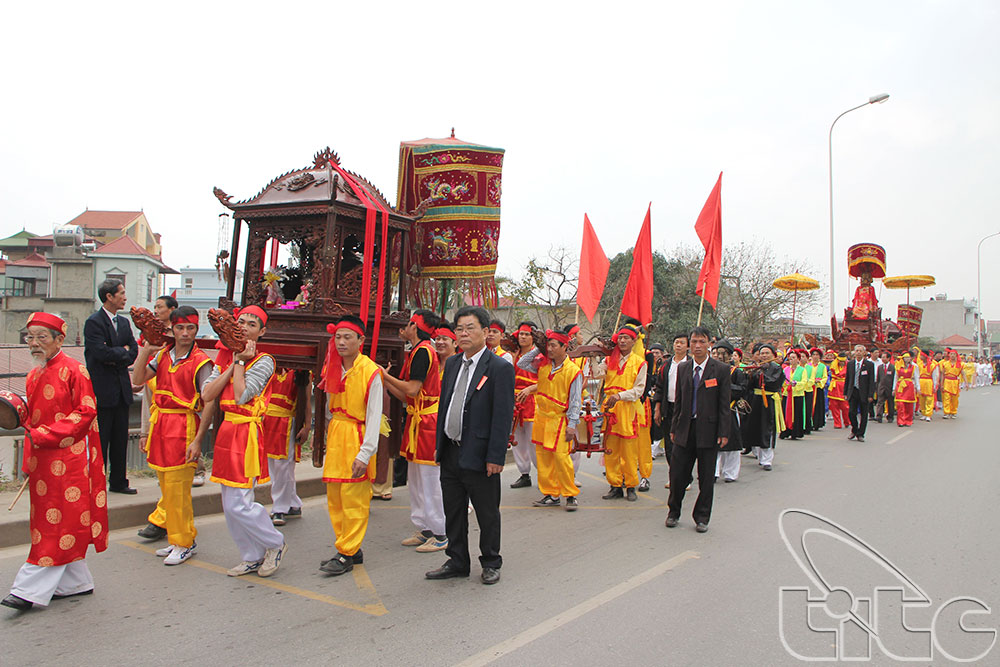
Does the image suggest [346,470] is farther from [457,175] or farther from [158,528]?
[457,175]

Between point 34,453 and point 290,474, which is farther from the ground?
point 34,453

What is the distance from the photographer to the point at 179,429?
16.0 ft

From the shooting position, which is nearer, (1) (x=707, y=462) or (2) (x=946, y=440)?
(1) (x=707, y=462)

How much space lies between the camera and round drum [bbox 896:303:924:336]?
27.4 meters

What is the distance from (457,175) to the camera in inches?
276

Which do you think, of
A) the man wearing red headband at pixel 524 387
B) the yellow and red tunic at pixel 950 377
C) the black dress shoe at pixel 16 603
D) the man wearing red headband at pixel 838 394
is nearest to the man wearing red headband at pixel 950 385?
the yellow and red tunic at pixel 950 377

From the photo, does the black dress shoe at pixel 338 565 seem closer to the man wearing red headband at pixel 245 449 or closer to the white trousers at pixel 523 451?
the man wearing red headband at pixel 245 449

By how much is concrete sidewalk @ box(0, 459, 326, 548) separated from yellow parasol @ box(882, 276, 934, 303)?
81.6 feet

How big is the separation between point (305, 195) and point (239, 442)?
7.32 ft

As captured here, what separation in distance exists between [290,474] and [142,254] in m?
31.8

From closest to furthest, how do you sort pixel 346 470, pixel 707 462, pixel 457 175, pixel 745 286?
pixel 346 470 < pixel 707 462 < pixel 457 175 < pixel 745 286

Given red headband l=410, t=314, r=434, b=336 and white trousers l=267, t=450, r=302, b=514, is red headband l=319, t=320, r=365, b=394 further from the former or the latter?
white trousers l=267, t=450, r=302, b=514

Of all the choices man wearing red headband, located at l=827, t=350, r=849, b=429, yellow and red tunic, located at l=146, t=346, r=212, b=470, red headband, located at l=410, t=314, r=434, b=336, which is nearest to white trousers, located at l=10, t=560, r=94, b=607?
yellow and red tunic, located at l=146, t=346, r=212, b=470

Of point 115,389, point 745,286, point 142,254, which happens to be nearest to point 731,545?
point 115,389
